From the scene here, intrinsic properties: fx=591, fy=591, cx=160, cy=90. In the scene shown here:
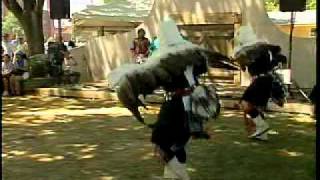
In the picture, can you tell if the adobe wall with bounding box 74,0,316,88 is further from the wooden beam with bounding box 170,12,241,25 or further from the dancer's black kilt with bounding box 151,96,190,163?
the dancer's black kilt with bounding box 151,96,190,163

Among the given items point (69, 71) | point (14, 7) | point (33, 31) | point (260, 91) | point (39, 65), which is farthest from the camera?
point (69, 71)

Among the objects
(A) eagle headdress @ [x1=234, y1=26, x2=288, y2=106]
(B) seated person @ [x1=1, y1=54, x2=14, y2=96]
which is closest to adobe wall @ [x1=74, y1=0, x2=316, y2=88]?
(B) seated person @ [x1=1, y1=54, x2=14, y2=96]

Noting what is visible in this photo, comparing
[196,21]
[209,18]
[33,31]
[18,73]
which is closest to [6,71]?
[18,73]

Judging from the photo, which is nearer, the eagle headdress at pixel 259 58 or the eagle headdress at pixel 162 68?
the eagle headdress at pixel 162 68

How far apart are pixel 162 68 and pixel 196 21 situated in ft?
36.4

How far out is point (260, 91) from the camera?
24.7ft

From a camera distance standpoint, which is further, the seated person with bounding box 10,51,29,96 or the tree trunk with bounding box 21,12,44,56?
the tree trunk with bounding box 21,12,44,56

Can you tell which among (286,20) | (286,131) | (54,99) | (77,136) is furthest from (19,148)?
(286,20)

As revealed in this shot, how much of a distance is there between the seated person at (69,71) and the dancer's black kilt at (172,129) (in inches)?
446

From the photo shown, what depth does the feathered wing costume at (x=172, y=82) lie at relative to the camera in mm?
4922

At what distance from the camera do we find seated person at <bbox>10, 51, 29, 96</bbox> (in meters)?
14.3

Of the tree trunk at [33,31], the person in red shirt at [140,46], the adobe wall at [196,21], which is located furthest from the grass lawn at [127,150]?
the tree trunk at [33,31]

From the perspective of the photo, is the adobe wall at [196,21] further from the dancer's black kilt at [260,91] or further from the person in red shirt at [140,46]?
the dancer's black kilt at [260,91]

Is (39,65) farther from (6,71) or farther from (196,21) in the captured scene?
(196,21)
